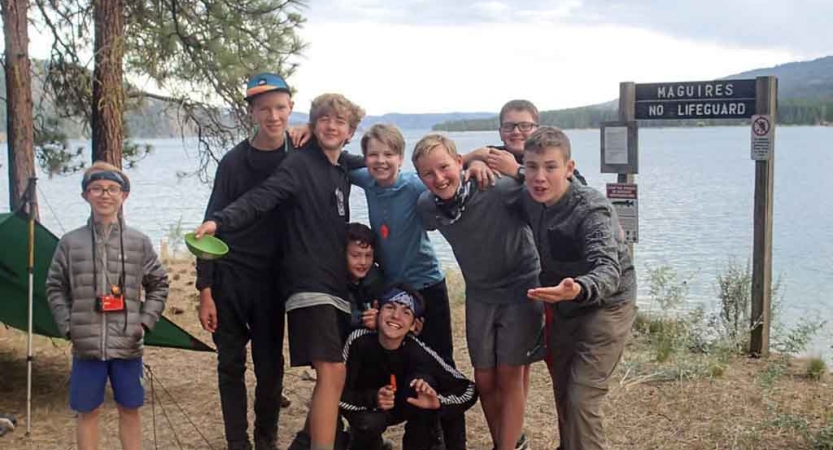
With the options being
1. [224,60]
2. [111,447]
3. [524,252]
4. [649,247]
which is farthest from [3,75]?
[649,247]

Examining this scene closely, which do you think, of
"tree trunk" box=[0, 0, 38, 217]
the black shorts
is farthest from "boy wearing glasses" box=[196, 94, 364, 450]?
"tree trunk" box=[0, 0, 38, 217]

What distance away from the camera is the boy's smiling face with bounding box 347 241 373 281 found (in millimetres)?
3768

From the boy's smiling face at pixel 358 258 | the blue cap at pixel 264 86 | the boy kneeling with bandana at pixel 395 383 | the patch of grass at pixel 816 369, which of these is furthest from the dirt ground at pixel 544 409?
the blue cap at pixel 264 86

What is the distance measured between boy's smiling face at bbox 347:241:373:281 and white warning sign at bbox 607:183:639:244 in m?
2.62

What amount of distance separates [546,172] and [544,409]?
2028 mm

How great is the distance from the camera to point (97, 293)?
3.59 metres

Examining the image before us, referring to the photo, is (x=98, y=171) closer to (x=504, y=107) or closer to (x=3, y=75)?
(x=504, y=107)

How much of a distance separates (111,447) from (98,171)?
1.57 m

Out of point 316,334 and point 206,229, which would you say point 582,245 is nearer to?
point 316,334

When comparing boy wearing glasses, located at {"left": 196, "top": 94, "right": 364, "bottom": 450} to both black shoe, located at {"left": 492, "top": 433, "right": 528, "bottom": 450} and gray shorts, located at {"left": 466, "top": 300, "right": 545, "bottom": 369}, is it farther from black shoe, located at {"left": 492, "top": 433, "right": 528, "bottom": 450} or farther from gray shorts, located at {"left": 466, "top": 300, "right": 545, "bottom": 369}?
black shoe, located at {"left": 492, "top": 433, "right": 528, "bottom": 450}

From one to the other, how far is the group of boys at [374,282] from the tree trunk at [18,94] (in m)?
3.79

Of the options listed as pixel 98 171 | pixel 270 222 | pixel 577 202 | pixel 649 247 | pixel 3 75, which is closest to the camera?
pixel 577 202

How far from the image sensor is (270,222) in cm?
387

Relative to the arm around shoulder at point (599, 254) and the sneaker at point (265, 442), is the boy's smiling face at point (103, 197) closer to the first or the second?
the sneaker at point (265, 442)
